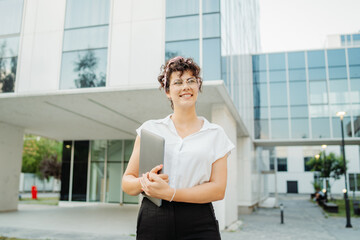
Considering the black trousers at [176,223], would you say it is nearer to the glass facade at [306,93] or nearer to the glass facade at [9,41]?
the glass facade at [9,41]

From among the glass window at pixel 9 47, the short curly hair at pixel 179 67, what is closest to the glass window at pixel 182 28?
the glass window at pixel 9 47

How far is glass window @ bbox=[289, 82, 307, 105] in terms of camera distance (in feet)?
88.2

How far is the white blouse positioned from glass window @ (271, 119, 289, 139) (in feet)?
84.9

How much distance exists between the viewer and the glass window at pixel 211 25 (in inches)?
436

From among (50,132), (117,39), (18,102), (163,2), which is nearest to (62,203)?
(50,132)

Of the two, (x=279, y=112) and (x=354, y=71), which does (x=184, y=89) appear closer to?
(x=279, y=112)

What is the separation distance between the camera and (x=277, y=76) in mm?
27719

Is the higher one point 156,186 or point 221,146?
point 221,146

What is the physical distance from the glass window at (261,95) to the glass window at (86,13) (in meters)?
17.6

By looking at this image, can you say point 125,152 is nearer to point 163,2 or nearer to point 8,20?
point 8,20

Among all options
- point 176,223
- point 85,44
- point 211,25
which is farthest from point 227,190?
point 176,223

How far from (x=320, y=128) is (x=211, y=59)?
60.2ft

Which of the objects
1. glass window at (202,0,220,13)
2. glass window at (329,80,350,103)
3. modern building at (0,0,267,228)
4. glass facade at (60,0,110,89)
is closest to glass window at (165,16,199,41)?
modern building at (0,0,267,228)

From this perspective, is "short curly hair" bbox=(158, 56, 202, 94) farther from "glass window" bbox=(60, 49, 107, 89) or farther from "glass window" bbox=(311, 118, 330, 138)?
"glass window" bbox=(311, 118, 330, 138)
